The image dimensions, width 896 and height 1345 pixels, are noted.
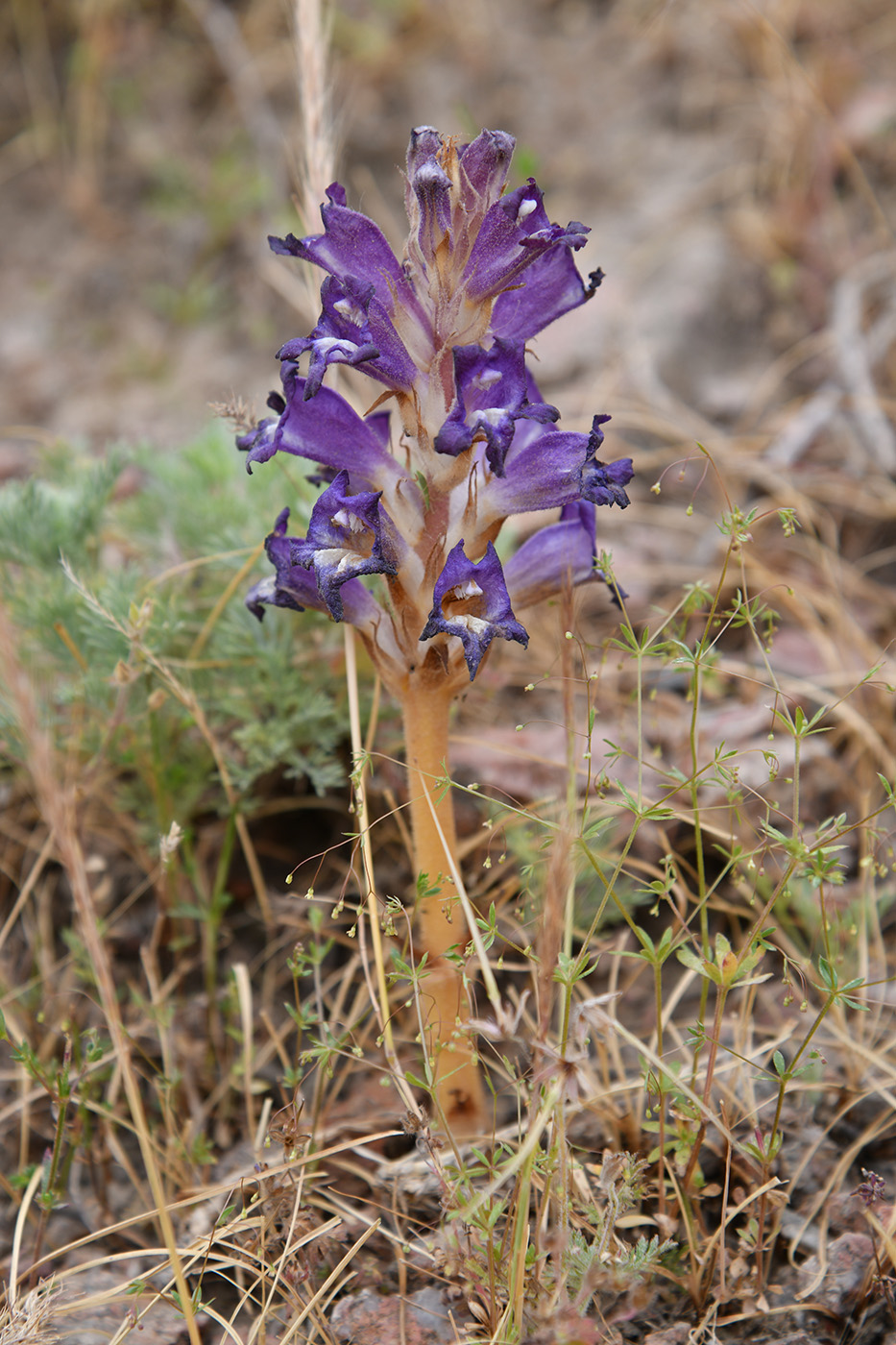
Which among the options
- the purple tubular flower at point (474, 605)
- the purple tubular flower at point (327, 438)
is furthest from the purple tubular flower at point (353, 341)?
the purple tubular flower at point (474, 605)

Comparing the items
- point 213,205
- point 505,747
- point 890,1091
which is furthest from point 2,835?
point 213,205

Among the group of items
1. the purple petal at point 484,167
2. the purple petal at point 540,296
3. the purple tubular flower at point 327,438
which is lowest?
the purple tubular flower at point 327,438

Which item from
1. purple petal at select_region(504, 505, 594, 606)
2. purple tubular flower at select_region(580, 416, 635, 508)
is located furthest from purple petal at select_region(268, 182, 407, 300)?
purple petal at select_region(504, 505, 594, 606)

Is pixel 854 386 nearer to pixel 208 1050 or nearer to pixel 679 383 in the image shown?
pixel 679 383

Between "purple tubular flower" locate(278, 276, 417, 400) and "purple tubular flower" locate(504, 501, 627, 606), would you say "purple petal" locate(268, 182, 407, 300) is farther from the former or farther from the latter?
"purple tubular flower" locate(504, 501, 627, 606)

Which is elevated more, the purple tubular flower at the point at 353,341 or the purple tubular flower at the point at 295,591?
the purple tubular flower at the point at 353,341

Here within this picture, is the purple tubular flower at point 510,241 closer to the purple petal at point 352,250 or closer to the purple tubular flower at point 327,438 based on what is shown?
the purple petal at point 352,250
